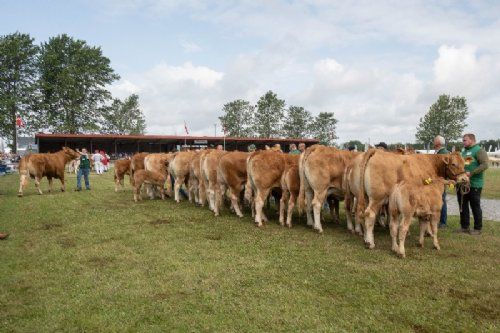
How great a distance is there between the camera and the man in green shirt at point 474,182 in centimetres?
833

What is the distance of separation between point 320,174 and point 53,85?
5298 cm

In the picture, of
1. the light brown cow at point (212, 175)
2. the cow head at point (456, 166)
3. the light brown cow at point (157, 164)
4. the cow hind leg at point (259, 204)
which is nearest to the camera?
the cow head at point (456, 166)

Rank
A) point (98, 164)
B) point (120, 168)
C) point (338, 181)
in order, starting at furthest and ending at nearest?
point (98, 164)
point (120, 168)
point (338, 181)

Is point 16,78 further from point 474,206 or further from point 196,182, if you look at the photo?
point 474,206

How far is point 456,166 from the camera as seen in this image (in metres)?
8.07

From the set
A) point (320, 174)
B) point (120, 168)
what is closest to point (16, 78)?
point (120, 168)

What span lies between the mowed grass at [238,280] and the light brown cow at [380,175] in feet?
2.25

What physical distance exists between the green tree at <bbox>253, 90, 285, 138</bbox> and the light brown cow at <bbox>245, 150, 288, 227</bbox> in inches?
2557

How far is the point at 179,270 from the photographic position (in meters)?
5.79

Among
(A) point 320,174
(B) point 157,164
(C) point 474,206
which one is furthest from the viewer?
(B) point 157,164

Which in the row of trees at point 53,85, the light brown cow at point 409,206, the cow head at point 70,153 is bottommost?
the light brown cow at point 409,206

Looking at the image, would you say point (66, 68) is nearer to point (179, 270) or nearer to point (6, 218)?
point (6, 218)

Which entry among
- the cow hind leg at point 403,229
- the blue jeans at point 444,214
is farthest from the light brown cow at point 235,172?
the blue jeans at point 444,214

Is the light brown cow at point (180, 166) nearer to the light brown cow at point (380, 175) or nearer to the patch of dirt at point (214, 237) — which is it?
the patch of dirt at point (214, 237)
